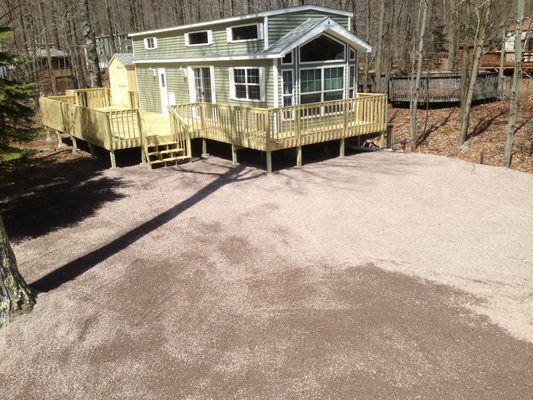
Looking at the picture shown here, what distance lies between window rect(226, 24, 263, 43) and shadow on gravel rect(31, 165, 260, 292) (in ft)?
17.2

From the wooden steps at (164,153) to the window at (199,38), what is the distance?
4261 mm

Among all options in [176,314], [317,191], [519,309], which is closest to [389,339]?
[519,309]

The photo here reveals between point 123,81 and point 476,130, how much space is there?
642 inches

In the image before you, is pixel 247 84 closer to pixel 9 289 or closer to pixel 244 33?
pixel 244 33

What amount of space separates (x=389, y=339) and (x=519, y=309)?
6.28ft

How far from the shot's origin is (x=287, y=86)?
1397 centimetres

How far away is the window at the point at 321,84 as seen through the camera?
568 inches

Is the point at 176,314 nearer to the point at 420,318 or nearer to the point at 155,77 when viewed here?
the point at 420,318

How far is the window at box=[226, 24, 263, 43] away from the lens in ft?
45.2

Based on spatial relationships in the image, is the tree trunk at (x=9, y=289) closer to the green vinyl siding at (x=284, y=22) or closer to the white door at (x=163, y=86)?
the green vinyl siding at (x=284, y=22)

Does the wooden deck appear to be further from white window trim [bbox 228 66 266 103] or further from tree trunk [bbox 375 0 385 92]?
tree trunk [bbox 375 0 385 92]

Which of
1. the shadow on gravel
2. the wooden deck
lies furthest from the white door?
the shadow on gravel

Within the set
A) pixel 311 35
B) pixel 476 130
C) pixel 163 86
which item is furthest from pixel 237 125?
pixel 476 130

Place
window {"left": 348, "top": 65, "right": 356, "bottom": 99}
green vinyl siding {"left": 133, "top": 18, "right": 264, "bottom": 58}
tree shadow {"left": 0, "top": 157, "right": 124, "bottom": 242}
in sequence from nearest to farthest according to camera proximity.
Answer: tree shadow {"left": 0, "top": 157, "right": 124, "bottom": 242} → green vinyl siding {"left": 133, "top": 18, "right": 264, "bottom": 58} → window {"left": 348, "top": 65, "right": 356, "bottom": 99}
